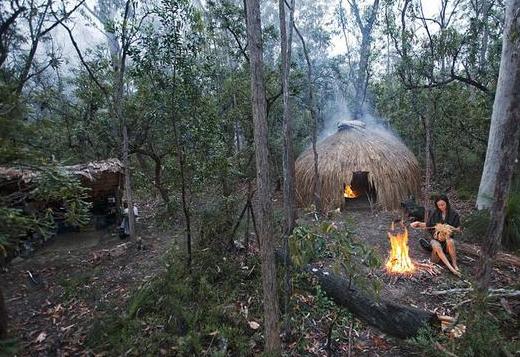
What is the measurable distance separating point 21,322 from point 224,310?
10.5 ft

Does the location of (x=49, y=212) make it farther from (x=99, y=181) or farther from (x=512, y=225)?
(x=512, y=225)

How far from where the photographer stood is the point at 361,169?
1027cm

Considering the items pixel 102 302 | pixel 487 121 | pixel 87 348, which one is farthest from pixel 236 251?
pixel 487 121

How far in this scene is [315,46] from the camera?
2936 cm

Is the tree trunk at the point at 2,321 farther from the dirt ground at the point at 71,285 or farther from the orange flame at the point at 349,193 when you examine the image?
the orange flame at the point at 349,193

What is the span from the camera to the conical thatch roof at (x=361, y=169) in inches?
398

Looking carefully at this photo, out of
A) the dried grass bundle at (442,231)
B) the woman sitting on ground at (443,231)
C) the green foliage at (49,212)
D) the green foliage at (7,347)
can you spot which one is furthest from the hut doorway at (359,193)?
the green foliage at (7,347)

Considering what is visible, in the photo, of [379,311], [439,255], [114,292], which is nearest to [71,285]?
[114,292]

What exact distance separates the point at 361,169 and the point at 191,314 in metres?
7.47

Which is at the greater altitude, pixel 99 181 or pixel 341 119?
pixel 341 119

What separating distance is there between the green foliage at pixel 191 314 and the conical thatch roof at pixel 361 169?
5.38m

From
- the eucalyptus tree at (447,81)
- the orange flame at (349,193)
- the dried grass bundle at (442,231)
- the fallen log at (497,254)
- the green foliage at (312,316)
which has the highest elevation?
the eucalyptus tree at (447,81)

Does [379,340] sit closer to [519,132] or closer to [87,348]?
[519,132]

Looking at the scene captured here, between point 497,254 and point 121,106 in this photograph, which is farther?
point 121,106
